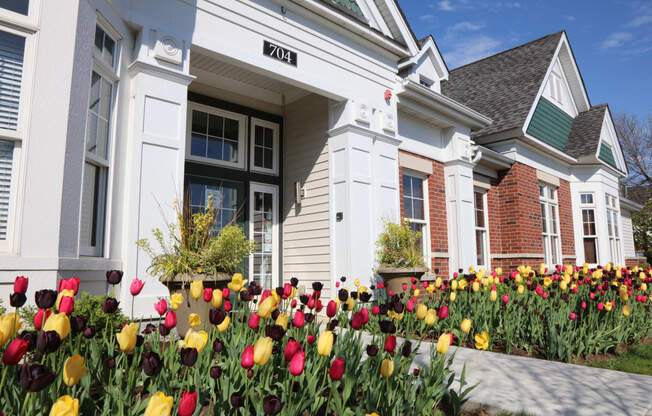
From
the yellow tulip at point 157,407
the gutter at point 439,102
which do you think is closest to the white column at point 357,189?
the gutter at point 439,102

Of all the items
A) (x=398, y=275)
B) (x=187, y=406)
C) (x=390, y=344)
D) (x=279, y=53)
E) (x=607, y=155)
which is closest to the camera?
(x=187, y=406)

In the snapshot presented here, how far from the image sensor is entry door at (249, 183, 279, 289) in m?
7.79

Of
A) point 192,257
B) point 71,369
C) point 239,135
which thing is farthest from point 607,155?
point 71,369

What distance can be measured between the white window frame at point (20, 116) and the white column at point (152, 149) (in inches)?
47.9

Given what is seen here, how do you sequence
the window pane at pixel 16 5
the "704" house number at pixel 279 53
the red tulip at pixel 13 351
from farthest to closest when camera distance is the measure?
the "704" house number at pixel 279 53
the window pane at pixel 16 5
the red tulip at pixel 13 351

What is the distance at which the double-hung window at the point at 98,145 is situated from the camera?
13.5 ft

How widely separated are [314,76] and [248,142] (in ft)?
6.05

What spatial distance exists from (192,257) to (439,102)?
21.2 feet

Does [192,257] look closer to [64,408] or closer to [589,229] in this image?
[64,408]

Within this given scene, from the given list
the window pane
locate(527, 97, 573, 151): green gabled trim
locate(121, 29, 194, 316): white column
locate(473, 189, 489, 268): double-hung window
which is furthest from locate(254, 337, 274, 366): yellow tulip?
locate(527, 97, 573, 151): green gabled trim

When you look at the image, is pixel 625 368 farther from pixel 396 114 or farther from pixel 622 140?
pixel 622 140

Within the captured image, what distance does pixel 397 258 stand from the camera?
7086mm

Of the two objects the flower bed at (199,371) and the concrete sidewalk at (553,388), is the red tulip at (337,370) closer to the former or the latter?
the flower bed at (199,371)

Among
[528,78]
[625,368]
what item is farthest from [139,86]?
[528,78]
